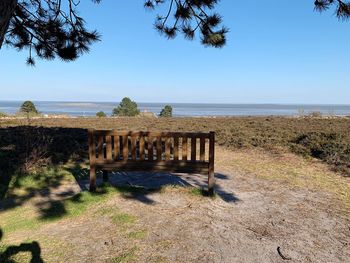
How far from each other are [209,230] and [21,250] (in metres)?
2.15

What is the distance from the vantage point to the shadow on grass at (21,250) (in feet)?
12.2

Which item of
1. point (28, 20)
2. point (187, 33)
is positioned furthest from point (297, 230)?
point (28, 20)

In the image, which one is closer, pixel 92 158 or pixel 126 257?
pixel 126 257

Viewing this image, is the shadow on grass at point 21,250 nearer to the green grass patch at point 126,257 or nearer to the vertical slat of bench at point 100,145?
the green grass patch at point 126,257

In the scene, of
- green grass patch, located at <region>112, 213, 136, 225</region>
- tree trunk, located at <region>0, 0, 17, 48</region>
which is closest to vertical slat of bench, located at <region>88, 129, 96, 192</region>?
green grass patch, located at <region>112, 213, 136, 225</region>

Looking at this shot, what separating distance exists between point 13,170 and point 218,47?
4.68m

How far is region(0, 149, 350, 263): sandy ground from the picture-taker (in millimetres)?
3885

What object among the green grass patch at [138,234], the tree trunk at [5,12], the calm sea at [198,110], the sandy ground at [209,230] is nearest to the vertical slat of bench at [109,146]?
the sandy ground at [209,230]

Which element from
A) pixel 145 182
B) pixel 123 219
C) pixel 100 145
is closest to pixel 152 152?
pixel 100 145

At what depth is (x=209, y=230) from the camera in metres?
4.52

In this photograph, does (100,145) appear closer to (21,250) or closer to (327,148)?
(21,250)

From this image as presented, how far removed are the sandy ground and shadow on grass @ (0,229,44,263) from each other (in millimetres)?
80

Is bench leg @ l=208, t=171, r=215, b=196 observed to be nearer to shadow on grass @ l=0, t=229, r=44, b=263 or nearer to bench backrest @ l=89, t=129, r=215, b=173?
bench backrest @ l=89, t=129, r=215, b=173

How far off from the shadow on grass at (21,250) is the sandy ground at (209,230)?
0.08 meters
